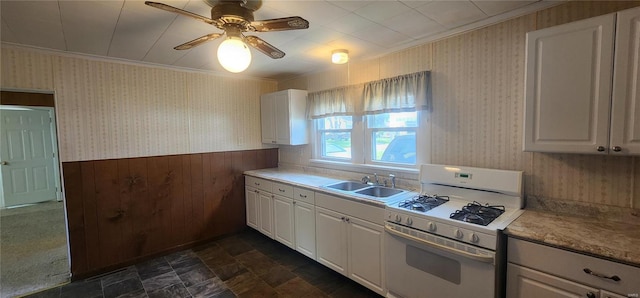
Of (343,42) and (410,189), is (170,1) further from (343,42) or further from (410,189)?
(410,189)

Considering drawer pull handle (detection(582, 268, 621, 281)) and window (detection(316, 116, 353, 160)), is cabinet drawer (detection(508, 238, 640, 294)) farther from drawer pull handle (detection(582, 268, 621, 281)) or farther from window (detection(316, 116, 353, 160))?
window (detection(316, 116, 353, 160))

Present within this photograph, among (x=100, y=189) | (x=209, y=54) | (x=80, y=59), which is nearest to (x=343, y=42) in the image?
(x=209, y=54)

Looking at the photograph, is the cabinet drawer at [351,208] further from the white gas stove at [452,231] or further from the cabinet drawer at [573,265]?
the cabinet drawer at [573,265]

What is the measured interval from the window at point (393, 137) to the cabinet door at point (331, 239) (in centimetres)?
86

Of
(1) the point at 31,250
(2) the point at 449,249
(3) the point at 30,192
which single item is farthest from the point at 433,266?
(3) the point at 30,192

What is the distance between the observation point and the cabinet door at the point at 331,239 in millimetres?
2545

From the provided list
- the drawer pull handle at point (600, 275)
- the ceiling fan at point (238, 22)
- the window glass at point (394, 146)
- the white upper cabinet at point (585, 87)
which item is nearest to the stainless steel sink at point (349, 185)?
the window glass at point (394, 146)

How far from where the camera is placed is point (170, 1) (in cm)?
166

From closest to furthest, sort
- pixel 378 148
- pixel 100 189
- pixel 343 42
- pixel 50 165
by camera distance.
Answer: pixel 343 42, pixel 100 189, pixel 378 148, pixel 50 165

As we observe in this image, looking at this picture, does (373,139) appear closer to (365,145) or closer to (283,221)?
(365,145)

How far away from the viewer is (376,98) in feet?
9.36

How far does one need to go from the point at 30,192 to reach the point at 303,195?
6.24 metres

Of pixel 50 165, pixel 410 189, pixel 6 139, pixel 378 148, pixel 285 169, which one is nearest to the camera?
pixel 410 189

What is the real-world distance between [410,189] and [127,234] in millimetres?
3136
